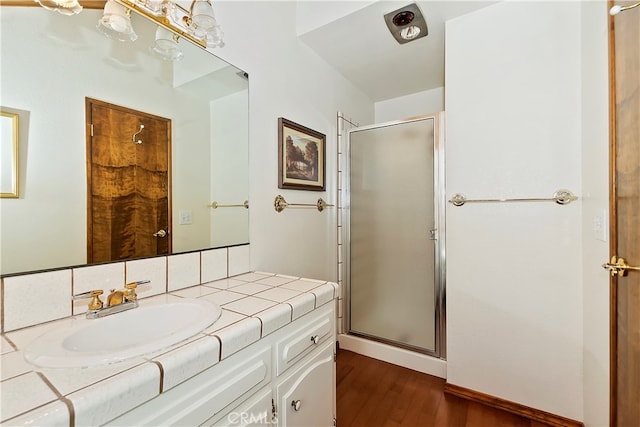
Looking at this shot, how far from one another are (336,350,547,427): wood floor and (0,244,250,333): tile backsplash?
112 cm

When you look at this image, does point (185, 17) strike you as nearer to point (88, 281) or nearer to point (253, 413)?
point (88, 281)

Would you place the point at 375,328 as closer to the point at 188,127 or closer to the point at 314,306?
the point at 314,306

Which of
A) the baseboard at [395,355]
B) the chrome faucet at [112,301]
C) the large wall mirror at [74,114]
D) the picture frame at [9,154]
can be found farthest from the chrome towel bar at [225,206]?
the baseboard at [395,355]

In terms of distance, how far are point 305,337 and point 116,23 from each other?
1.31 meters

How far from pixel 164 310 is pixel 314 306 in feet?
1.73

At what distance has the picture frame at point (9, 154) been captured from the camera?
745 millimetres

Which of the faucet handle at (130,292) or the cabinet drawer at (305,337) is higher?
the faucet handle at (130,292)

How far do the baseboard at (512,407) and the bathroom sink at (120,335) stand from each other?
1.64 metres

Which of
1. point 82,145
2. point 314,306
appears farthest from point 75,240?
point 314,306

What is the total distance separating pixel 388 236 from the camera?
2148 millimetres

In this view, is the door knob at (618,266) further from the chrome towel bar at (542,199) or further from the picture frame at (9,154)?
the picture frame at (9,154)

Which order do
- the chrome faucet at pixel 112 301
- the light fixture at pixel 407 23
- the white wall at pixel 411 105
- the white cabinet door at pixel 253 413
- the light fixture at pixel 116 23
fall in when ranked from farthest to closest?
the white wall at pixel 411 105
the light fixture at pixel 407 23
the light fixture at pixel 116 23
the chrome faucet at pixel 112 301
the white cabinet door at pixel 253 413

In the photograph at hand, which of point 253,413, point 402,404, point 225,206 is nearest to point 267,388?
point 253,413

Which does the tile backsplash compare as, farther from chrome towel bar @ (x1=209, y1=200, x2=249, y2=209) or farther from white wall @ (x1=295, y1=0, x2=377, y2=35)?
white wall @ (x1=295, y1=0, x2=377, y2=35)
